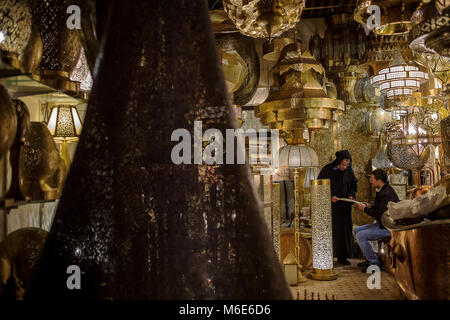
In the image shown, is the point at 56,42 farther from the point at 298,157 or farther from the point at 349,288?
the point at 349,288

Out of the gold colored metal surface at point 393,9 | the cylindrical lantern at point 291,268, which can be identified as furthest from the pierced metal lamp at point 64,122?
the cylindrical lantern at point 291,268

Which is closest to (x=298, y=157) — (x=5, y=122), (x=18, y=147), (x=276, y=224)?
(x=276, y=224)

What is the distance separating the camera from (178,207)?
51 centimetres

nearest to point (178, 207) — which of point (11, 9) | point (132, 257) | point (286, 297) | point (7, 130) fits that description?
point (132, 257)

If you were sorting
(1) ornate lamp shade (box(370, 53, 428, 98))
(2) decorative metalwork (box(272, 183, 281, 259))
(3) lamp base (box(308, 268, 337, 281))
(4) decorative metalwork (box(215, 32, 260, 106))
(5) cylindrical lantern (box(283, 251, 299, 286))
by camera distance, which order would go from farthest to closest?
(3) lamp base (box(308, 268, 337, 281)) → (5) cylindrical lantern (box(283, 251, 299, 286)) → (2) decorative metalwork (box(272, 183, 281, 259)) → (1) ornate lamp shade (box(370, 53, 428, 98)) → (4) decorative metalwork (box(215, 32, 260, 106))

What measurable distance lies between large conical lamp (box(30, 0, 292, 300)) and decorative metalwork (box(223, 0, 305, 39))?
1.26 metres

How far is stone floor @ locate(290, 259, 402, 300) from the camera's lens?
4543 mm

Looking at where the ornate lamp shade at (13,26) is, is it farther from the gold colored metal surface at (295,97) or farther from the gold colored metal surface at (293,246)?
the gold colored metal surface at (293,246)

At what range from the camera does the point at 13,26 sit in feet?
2.69

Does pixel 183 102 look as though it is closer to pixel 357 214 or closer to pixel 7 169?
pixel 7 169

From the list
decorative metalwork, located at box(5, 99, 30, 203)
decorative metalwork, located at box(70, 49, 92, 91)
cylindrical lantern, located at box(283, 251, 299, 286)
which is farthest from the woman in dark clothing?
decorative metalwork, located at box(5, 99, 30, 203)

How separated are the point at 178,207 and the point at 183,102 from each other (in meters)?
0.14

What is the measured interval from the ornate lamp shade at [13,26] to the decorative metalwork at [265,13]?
1.09 metres

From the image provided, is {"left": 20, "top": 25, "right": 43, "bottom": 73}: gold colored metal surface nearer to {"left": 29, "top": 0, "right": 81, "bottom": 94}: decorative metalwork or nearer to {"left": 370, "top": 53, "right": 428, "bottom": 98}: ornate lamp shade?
{"left": 29, "top": 0, "right": 81, "bottom": 94}: decorative metalwork
